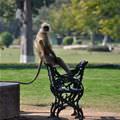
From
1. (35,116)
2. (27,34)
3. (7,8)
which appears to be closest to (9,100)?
(35,116)

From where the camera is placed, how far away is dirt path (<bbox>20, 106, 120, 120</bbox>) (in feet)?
38.4

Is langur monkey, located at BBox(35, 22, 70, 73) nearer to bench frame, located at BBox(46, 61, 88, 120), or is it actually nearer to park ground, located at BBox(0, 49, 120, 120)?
bench frame, located at BBox(46, 61, 88, 120)

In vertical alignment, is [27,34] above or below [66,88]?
above

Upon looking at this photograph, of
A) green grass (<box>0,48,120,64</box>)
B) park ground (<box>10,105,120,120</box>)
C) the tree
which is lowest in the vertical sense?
green grass (<box>0,48,120,64</box>)

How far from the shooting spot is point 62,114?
1224cm

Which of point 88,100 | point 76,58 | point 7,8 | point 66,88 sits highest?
point 7,8

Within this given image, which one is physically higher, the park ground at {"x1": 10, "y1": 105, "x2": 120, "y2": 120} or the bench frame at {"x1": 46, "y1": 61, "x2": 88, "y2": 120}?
the bench frame at {"x1": 46, "y1": 61, "x2": 88, "y2": 120}

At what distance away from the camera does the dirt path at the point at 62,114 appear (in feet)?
38.4

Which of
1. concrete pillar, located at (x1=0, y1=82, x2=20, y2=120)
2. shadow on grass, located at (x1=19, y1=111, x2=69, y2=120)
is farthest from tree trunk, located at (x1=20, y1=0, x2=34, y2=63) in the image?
concrete pillar, located at (x1=0, y1=82, x2=20, y2=120)

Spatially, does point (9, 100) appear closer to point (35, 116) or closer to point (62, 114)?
point (35, 116)

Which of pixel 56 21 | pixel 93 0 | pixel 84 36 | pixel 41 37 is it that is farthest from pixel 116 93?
pixel 84 36

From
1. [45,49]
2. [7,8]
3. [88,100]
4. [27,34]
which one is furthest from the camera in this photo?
[7,8]

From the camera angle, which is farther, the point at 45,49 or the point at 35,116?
the point at 35,116

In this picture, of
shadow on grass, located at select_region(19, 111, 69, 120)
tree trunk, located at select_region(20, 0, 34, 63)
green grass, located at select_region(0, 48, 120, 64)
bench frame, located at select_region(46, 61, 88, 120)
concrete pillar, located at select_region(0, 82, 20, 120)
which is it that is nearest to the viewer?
concrete pillar, located at select_region(0, 82, 20, 120)
